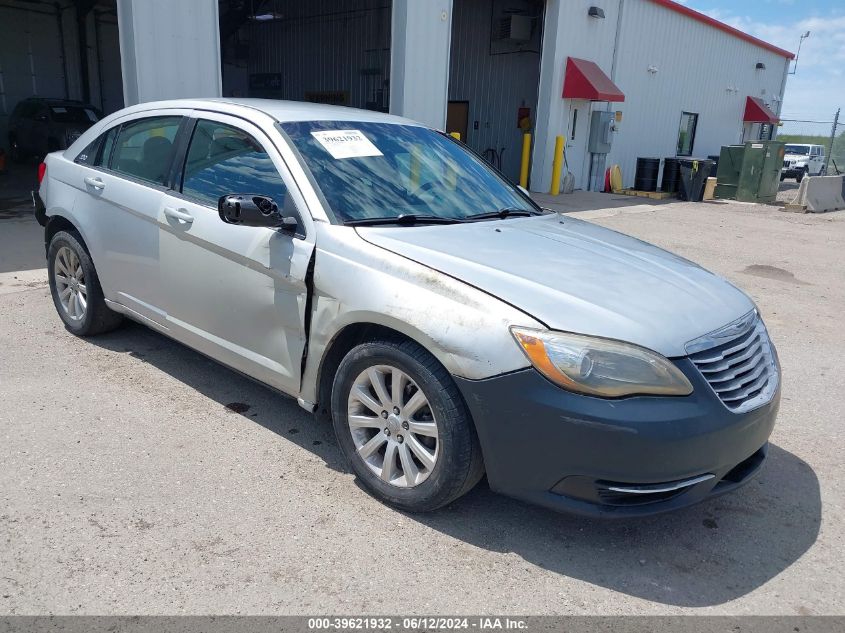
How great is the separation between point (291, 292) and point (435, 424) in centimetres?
97

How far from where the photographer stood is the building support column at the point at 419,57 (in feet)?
38.2

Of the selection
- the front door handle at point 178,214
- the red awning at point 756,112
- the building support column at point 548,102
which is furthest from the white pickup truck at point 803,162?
the front door handle at point 178,214

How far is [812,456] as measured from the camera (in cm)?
379

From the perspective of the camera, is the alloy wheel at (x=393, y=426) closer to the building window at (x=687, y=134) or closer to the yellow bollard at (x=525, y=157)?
the yellow bollard at (x=525, y=157)

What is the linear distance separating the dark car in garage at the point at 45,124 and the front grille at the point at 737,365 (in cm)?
1651

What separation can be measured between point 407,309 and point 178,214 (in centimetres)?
169

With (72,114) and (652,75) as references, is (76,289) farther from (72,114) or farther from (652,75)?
(652,75)

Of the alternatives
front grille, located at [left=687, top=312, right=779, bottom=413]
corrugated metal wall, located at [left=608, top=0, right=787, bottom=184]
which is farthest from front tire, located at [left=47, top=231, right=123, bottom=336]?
corrugated metal wall, located at [left=608, top=0, right=787, bottom=184]

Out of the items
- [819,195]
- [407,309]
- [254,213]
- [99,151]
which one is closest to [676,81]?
[819,195]

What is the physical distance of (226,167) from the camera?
12.2 feet

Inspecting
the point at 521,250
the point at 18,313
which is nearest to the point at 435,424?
the point at 521,250

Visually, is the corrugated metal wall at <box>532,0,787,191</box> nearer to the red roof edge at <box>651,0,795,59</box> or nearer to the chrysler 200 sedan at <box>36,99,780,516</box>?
the red roof edge at <box>651,0,795,59</box>

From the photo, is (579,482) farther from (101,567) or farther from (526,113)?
(526,113)

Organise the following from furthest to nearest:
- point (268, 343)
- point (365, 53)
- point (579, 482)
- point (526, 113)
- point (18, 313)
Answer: point (365, 53) < point (526, 113) < point (18, 313) < point (268, 343) < point (579, 482)
